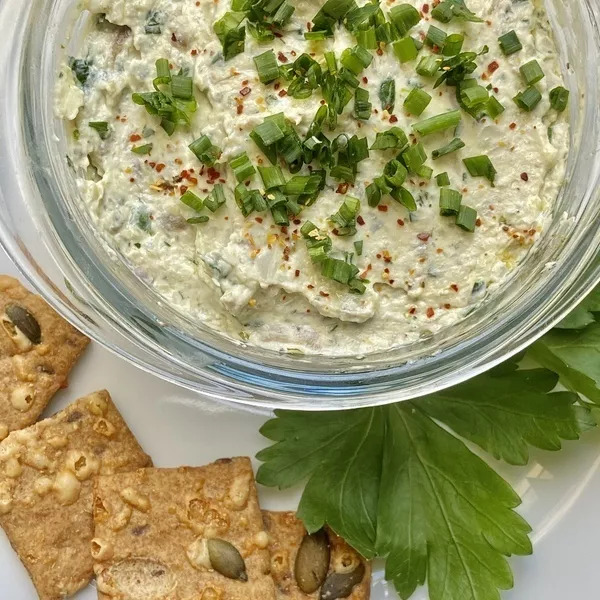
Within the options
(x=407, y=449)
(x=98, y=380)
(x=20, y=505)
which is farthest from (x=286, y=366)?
(x=20, y=505)

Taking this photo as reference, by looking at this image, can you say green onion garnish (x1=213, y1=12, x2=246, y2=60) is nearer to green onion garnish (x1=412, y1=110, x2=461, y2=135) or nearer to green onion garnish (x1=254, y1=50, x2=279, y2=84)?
green onion garnish (x1=254, y1=50, x2=279, y2=84)

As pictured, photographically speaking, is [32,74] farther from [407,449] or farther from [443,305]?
[407,449]

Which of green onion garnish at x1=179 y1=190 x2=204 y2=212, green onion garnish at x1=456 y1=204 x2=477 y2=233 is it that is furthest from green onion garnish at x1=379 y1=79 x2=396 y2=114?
green onion garnish at x1=179 y1=190 x2=204 y2=212

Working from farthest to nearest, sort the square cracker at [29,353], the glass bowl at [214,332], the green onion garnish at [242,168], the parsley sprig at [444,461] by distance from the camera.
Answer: the square cracker at [29,353]
the parsley sprig at [444,461]
the glass bowl at [214,332]
the green onion garnish at [242,168]

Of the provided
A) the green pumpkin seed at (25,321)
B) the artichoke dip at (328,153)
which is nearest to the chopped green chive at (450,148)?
the artichoke dip at (328,153)

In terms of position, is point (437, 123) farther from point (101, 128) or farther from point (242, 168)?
point (101, 128)

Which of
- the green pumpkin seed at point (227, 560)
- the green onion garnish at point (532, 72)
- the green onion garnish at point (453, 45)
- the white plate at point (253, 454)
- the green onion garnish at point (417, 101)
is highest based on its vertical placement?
the green onion garnish at point (532, 72)

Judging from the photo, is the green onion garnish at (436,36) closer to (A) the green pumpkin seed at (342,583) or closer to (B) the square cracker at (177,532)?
(B) the square cracker at (177,532)
